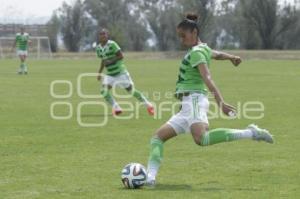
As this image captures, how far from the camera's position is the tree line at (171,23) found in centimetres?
9206

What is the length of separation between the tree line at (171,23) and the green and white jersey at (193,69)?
262ft

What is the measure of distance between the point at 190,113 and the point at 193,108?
65 mm

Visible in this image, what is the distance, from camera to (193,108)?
29.1ft

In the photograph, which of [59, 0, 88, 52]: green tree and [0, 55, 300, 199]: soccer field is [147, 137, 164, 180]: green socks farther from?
[59, 0, 88, 52]: green tree

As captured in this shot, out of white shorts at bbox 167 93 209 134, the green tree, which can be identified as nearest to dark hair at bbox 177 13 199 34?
white shorts at bbox 167 93 209 134

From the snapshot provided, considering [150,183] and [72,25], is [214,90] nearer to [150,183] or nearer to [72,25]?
[150,183]

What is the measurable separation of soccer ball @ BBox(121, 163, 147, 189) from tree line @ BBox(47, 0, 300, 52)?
80111 millimetres

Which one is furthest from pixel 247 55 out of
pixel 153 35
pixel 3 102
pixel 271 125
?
pixel 271 125

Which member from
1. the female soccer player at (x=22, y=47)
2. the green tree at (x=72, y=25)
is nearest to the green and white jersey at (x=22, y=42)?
the female soccer player at (x=22, y=47)

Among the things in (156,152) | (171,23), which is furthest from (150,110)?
(171,23)

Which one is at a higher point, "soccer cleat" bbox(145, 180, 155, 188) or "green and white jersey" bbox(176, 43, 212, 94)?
A: "green and white jersey" bbox(176, 43, 212, 94)

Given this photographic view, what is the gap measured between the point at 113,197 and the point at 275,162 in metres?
3.15

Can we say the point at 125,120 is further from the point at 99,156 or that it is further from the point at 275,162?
the point at 275,162

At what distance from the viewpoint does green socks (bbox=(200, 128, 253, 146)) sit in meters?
8.80
